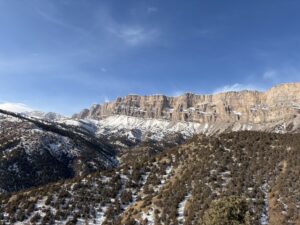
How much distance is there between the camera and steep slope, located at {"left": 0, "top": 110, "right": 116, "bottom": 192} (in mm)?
126375

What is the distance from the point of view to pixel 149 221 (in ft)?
144

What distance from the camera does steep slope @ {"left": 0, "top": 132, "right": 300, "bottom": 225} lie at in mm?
43562

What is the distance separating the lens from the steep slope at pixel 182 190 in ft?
143

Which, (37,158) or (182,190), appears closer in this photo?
(182,190)

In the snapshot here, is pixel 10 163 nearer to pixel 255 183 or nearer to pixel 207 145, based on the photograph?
pixel 207 145

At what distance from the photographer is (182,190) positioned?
162ft

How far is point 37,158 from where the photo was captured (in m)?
146

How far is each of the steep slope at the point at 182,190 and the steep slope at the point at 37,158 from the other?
65.5 m

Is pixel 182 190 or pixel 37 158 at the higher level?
pixel 37 158

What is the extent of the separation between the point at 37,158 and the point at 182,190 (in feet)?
351

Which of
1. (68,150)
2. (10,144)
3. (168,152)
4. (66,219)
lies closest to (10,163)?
(10,144)

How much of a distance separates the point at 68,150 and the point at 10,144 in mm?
30557

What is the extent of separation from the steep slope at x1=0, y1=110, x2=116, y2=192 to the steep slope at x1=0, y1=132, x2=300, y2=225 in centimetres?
6552

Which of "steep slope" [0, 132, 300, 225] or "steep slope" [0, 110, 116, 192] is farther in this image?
"steep slope" [0, 110, 116, 192]
